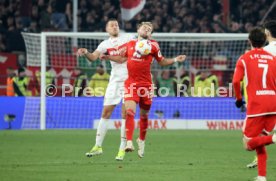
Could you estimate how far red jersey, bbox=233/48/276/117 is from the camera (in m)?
10.9

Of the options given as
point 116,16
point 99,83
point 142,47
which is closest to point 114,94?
point 142,47

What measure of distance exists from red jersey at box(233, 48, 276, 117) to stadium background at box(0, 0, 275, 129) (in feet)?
40.5

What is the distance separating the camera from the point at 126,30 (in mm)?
28969

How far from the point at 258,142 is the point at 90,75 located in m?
15.7

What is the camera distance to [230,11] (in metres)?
32.7

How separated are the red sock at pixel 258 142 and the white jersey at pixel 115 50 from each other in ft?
15.1

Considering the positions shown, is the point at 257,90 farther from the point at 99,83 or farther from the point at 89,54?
the point at 99,83

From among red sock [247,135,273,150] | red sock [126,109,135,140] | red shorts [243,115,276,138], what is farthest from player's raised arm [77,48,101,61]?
red sock [247,135,273,150]

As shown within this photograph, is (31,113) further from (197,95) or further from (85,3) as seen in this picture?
(85,3)

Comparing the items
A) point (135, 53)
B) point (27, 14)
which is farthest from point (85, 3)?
point (135, 53)

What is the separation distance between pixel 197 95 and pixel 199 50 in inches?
157

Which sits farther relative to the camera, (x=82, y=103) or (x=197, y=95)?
(x=197, y=95)

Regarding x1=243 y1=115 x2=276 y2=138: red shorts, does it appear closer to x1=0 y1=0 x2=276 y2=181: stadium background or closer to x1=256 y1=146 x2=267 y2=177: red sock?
x1=256 y1=146 x2=267 y2=177: red sock

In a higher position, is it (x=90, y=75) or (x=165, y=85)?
(x=90, y=75)
